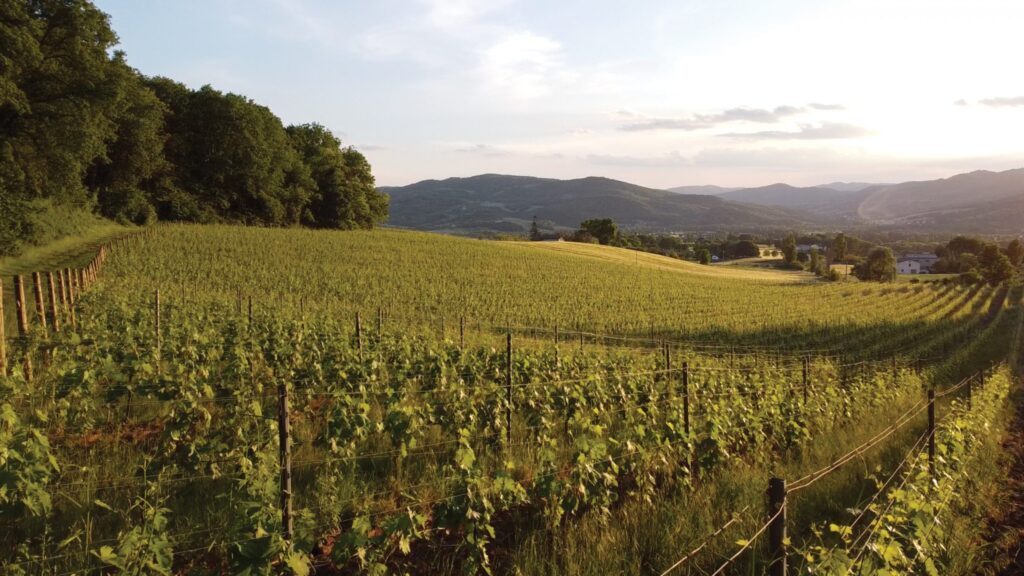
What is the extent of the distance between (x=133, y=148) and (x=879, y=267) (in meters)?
105

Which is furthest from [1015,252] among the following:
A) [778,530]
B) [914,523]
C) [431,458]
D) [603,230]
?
[778,530]

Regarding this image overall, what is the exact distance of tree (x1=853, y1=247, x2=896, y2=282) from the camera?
9731cm

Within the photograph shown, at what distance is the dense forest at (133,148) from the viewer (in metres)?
32.1

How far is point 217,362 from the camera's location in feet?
32.1

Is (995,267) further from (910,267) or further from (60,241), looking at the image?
(60,241)

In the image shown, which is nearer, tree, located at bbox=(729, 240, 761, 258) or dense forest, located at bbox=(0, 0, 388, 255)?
dense forest, located at bbox=(0, 0, 388, 255)

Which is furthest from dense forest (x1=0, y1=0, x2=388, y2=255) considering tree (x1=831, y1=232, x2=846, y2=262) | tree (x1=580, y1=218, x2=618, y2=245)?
tree (x1=831, y1=232, x2=846, y2=262)

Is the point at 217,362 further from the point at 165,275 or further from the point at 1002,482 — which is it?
the point at 165,275

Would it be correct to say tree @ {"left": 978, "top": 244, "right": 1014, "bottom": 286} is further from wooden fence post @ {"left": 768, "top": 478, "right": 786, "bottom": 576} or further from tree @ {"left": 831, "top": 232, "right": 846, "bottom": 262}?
wooden fence post @ {"left": 768, "top": 478, "right": 786, "bottom": 576}

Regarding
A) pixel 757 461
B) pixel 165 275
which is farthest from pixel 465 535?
pixel 165 275

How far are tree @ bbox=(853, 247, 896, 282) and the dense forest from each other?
80.1 metres

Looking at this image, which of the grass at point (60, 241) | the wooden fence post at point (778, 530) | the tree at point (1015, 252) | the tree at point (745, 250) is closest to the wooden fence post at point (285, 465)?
the wooden fence post at point (778, 530)

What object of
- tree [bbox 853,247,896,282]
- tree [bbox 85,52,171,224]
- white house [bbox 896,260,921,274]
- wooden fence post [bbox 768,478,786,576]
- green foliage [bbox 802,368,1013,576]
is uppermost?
tree [bbox 85,52,171,224]

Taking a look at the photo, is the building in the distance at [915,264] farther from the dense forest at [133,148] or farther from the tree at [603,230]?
the dense forest at [133,148]
